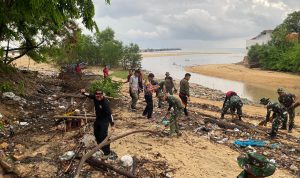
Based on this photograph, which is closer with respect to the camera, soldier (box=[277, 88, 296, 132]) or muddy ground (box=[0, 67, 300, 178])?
muddy ground (box=[0, 67, 300, 178])

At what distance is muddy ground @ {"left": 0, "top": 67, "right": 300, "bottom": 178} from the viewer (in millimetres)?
7168

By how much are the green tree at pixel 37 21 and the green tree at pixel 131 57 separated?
27092mm

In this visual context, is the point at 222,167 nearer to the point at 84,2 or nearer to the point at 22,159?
the point at 22,159

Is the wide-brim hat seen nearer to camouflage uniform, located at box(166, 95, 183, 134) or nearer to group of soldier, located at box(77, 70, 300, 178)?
group of soldier, located at box(77, 70, 300, 178)

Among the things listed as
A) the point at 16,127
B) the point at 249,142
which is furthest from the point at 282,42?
the point at 16,127

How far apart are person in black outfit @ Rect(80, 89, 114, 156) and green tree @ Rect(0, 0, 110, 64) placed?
1.96 m

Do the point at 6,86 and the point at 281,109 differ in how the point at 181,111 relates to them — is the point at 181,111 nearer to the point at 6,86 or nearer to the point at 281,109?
the point at 281,109

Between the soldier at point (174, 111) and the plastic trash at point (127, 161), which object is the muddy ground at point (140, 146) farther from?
the soldier at point (174, 111)

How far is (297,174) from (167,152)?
3135 millimetres

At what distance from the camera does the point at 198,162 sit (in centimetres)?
793

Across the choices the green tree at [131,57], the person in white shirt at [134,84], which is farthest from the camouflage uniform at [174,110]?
the green tree at [131,57]

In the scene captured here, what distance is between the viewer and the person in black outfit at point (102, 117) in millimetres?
7398

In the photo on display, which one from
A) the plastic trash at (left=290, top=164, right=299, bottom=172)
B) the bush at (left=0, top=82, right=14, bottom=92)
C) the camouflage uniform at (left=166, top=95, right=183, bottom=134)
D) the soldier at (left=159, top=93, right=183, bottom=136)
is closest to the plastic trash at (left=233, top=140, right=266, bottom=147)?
the plastic trash at (left=290, top=164, right=299, bottom=172)

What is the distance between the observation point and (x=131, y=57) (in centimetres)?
4509
